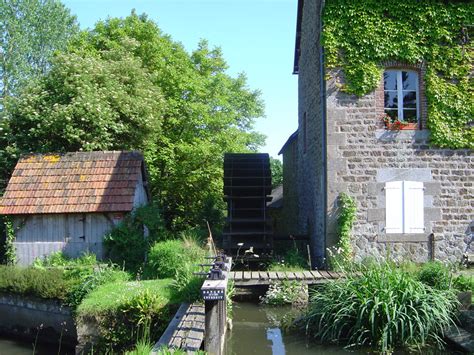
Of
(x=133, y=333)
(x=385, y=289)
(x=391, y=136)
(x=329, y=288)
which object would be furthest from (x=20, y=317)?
(x=391, y=136)

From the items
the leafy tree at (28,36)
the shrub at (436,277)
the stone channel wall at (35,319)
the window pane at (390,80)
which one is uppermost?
the leafy tree at (28,36)

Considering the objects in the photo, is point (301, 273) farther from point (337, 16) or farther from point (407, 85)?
point (337, 16)

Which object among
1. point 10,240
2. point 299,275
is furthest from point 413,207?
point 10,240

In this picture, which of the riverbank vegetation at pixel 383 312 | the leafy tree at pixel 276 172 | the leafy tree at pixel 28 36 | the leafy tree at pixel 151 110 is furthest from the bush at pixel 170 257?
the leafy tree at pixel 276 172

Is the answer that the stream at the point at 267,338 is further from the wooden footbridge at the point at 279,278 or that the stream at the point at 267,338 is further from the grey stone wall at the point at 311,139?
the grey stone wall at the point at 311,139

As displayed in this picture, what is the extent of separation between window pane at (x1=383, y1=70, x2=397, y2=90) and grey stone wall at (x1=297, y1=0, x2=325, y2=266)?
4.96 feet

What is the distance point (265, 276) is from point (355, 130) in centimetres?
400

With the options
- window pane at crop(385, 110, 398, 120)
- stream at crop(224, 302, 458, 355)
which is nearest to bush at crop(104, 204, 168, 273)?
stream at crop(224, 302, 458, 355)

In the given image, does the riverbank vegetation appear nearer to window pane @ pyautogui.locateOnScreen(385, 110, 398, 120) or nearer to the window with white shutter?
the window with white shutter

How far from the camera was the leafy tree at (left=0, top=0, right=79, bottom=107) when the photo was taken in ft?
85.1

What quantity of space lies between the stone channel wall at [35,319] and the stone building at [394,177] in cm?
583

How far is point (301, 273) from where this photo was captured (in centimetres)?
1053

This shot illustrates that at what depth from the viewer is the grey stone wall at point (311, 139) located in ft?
40.0

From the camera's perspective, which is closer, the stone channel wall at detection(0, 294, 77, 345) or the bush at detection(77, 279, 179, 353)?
the bush at detection(77, 279, 179, 353)
